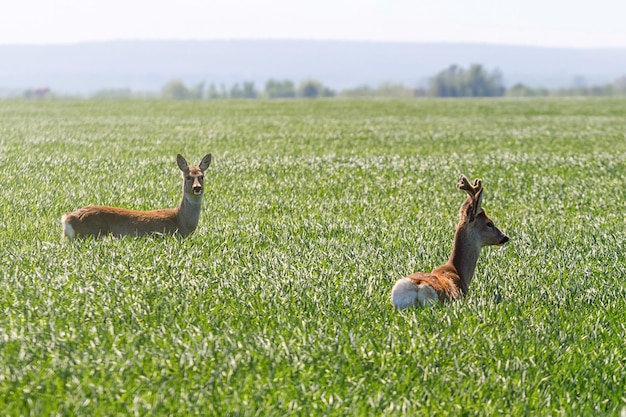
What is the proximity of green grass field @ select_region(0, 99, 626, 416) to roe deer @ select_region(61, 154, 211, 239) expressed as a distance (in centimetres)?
22

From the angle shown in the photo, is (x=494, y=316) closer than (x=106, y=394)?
No

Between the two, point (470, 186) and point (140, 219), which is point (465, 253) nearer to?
point (470, 186)

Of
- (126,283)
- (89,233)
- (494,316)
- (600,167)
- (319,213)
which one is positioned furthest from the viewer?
(600,167)

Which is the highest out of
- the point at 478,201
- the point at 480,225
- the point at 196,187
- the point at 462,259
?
the point at 478,201

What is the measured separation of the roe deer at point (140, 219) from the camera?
950 centimetres

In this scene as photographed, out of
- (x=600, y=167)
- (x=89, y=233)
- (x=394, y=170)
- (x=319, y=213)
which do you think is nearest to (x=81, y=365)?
(x=89, y=233)

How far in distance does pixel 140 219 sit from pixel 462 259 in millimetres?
3789

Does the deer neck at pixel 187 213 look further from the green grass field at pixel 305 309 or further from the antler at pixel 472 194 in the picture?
the antler at pixel 472 194

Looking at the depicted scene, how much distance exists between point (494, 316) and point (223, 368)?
253 cm

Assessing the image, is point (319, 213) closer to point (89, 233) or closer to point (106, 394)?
point (89, 233)

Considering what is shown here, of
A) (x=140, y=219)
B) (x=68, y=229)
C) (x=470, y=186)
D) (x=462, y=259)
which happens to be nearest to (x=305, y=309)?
(x=462, y=259)

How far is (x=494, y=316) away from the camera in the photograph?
704 cm

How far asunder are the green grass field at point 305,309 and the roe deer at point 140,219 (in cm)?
22

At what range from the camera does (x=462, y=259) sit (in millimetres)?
7965
